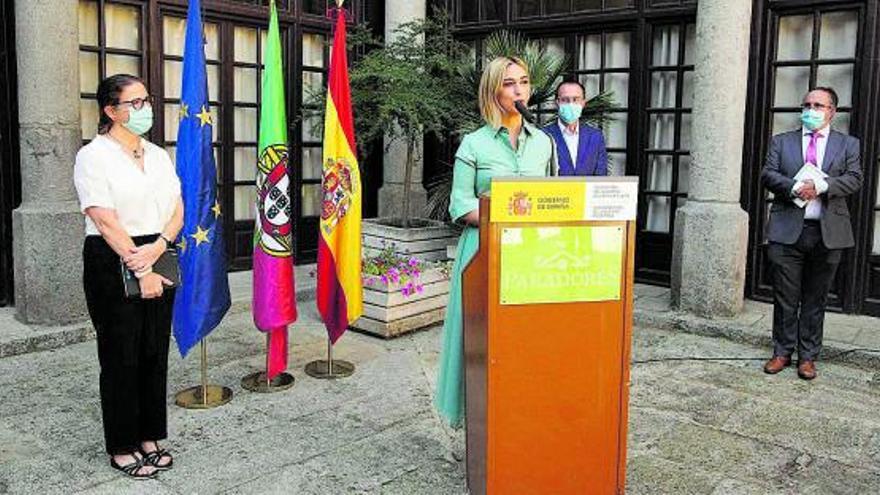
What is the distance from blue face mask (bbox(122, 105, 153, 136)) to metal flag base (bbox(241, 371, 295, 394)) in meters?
2.07

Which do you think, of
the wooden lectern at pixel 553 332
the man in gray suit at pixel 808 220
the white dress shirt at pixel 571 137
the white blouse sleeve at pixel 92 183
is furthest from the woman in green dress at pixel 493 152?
the man in gray suit at pixel 808 220

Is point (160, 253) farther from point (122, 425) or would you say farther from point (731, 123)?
point (731, 123)

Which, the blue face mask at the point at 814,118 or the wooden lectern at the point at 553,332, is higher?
the blue face mask at the point at 814,118

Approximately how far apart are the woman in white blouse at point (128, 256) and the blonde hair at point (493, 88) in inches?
65.4

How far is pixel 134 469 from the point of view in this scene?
13.3 ft

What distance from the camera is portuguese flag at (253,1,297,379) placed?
17.1 ft

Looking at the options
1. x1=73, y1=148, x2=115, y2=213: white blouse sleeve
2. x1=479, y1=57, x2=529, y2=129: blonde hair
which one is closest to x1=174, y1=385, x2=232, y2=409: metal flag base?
x1=73, y1=148, x2=115, y2=213: white blouse sleeve

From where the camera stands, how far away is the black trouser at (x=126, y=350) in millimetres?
3965

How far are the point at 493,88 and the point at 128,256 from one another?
1884 mm

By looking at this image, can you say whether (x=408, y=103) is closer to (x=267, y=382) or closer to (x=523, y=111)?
(x=267, y=382)

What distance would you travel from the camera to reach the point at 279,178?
5266 millimetres

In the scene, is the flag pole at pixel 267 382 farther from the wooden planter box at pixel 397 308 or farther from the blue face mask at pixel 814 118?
the blue face mask at pixel 814 118

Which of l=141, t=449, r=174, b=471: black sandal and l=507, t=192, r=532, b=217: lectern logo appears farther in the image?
l=141, t=449, r=174, b=471: black sandal

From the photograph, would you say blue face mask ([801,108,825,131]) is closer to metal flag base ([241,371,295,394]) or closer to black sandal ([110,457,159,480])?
metal flag base ([241,371,295,394])
